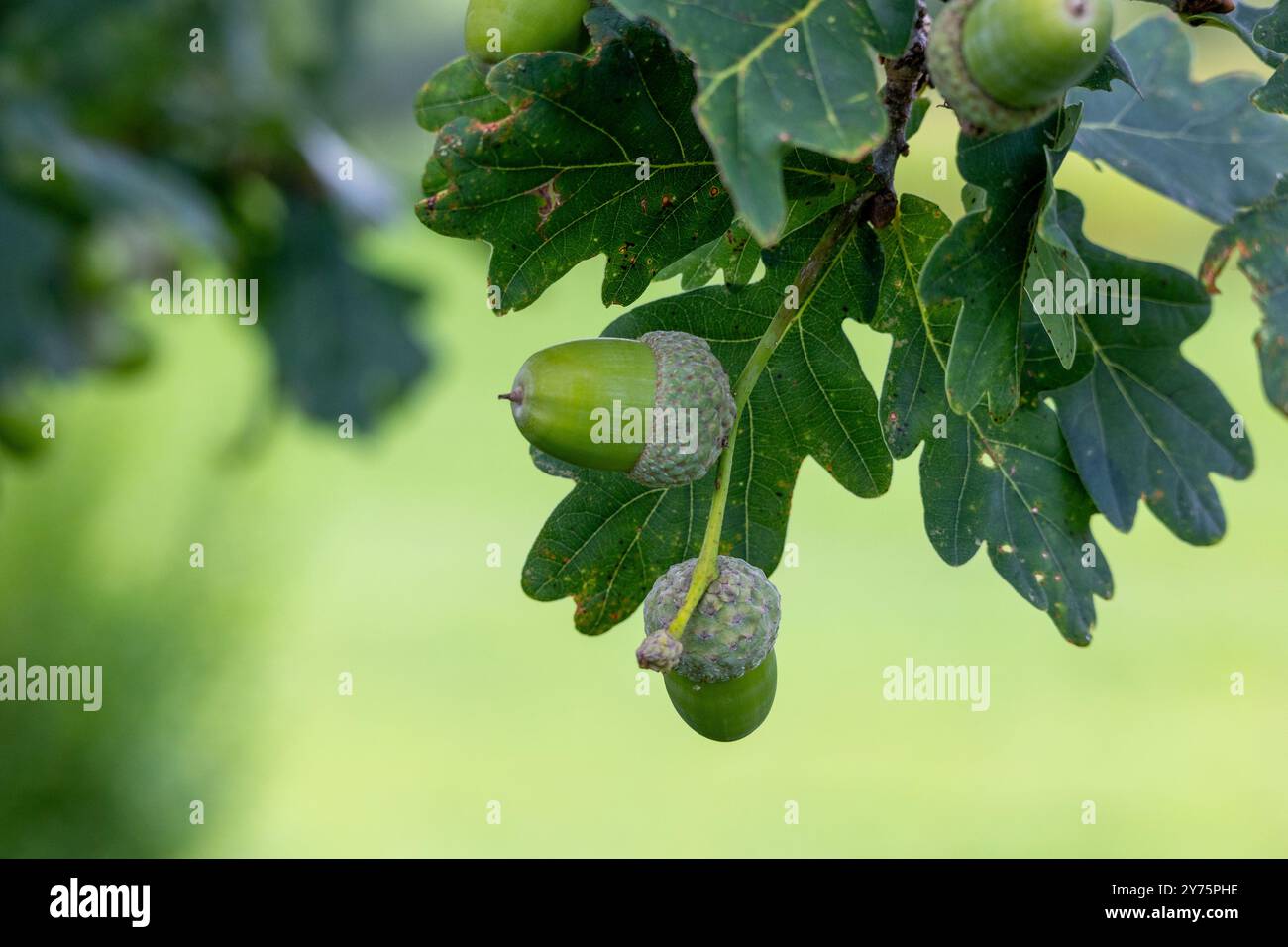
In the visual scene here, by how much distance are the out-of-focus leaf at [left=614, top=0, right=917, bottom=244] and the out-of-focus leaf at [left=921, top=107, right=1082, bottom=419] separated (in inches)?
4.9

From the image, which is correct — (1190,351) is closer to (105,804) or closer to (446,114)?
(105,804)

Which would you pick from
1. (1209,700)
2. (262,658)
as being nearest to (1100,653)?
(1209,700)

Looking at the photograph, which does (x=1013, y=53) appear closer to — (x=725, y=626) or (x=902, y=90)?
(x=902, y=90)

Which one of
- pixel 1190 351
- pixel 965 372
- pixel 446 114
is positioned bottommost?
pixel 965 372

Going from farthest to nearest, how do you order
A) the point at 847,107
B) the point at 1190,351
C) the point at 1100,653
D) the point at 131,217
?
the point at 1190,351 < the point at 1100,653 < the point at 131,217 < the point at 847,107

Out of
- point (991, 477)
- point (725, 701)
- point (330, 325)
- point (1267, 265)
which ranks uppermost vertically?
point (330, 325)

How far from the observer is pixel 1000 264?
0.73 m

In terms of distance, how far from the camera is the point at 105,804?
2.92m

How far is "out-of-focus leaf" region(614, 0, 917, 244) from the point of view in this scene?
54 cm

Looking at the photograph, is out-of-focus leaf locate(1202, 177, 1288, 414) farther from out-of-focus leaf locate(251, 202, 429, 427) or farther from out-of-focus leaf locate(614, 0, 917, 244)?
out-of-focus leaf locate(251, 202, 429, 427)

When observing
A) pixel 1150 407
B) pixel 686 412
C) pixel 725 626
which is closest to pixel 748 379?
pixel 686 412

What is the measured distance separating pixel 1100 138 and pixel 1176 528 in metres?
Result: 0.39

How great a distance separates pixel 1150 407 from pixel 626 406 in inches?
17.7

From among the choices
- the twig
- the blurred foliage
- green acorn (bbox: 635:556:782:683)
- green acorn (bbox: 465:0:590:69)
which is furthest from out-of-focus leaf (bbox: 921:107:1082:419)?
the blurred foliage
